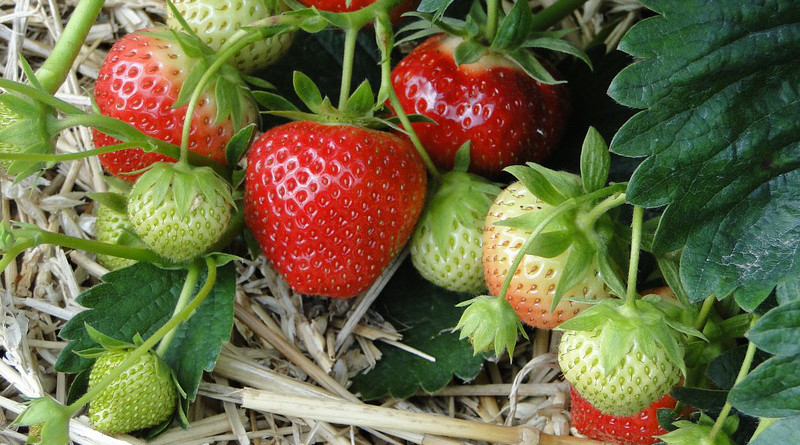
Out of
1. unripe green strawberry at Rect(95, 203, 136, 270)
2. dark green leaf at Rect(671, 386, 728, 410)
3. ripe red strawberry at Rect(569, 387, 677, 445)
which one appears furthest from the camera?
unripe green strawberry at Rect(95, 203, 136, 270)

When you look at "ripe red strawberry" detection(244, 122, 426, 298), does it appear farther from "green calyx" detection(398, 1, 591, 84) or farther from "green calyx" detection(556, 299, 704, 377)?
"green calyx" detection(556, 299, 704, 377)

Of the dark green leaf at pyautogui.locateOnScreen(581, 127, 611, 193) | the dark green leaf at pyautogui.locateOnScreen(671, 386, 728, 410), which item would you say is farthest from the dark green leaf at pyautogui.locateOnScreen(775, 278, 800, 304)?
the dark green leaf at pyautogui.locateOnScreen(581, 127, 611, 193)

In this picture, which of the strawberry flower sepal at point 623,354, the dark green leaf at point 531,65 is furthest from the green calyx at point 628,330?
the dark green leaf at point 531,65

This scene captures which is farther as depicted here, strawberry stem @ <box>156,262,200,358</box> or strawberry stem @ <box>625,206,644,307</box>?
strawberry stem @ <box>156,262,200,358</box>

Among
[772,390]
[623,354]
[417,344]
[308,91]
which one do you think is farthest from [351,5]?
[772,390]

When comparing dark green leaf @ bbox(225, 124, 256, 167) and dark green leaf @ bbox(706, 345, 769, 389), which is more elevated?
dark green leaf @ bbox(225, 124, 256, 167)

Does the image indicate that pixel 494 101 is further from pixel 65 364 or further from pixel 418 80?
pixel 65 364

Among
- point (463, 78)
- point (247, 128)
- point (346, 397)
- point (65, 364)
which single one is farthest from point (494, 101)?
point (65, 364)
